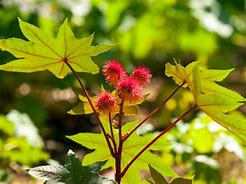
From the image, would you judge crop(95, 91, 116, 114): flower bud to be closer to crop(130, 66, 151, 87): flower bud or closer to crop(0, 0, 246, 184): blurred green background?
crop(130, 66, 151, 87): flower bud

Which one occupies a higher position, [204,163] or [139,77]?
[204,163]

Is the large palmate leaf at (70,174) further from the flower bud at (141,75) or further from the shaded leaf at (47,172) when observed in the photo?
the flower bud at (141,75)

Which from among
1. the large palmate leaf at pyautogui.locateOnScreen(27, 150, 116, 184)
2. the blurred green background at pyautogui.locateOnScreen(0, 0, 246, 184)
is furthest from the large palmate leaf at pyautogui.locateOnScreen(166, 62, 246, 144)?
the blurred green background at pyautogui.locateOnScreen(0, 0, 246, 184)

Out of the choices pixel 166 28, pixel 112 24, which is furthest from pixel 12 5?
pixel 166 28

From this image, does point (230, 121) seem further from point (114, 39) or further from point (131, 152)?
point (114, 39)

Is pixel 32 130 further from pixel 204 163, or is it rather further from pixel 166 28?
pixel 166 28

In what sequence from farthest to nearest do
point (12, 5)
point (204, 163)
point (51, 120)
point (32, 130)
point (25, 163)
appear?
point (51, 120) → point (12, 5) → point (32, 130) → point (25, 163) → point (204, 163)

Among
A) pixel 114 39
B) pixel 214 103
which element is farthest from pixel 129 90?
pixel 114 39
